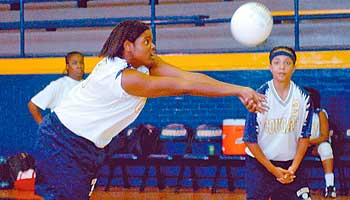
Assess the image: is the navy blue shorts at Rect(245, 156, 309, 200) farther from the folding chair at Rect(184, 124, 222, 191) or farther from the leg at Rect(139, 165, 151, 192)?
the leg at Rect(139, 165, 151, 192)

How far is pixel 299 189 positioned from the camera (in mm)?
5914

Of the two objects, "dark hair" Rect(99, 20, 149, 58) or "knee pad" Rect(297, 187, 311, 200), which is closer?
"dark hair" Rect(99, 20, 149, 58)

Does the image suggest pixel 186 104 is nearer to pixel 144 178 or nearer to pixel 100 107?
pixel 144 178

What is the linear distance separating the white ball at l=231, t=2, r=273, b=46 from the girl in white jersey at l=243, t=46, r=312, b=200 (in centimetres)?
244

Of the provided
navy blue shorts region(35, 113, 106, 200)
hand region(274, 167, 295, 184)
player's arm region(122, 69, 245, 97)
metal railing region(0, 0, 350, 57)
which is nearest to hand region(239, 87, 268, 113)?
player's arm region(122, 69, 245, 97)

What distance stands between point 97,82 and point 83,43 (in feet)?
25.5

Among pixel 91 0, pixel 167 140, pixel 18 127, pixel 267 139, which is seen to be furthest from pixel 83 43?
pixel 267 139

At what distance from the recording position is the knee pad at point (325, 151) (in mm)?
9385

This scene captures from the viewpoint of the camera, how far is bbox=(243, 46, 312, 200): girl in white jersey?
5.93 m

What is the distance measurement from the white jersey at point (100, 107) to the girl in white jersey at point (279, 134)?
1.66 metres

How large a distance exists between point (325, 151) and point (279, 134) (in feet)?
11.3

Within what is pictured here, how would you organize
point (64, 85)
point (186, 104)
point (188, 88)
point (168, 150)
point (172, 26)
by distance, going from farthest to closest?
point (172, 26), point (168, 150), point (186, 104), point (64, 85), point (188, 88)

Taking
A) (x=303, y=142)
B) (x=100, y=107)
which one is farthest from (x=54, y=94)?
(x=100, y=107)

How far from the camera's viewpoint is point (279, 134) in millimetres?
6164
